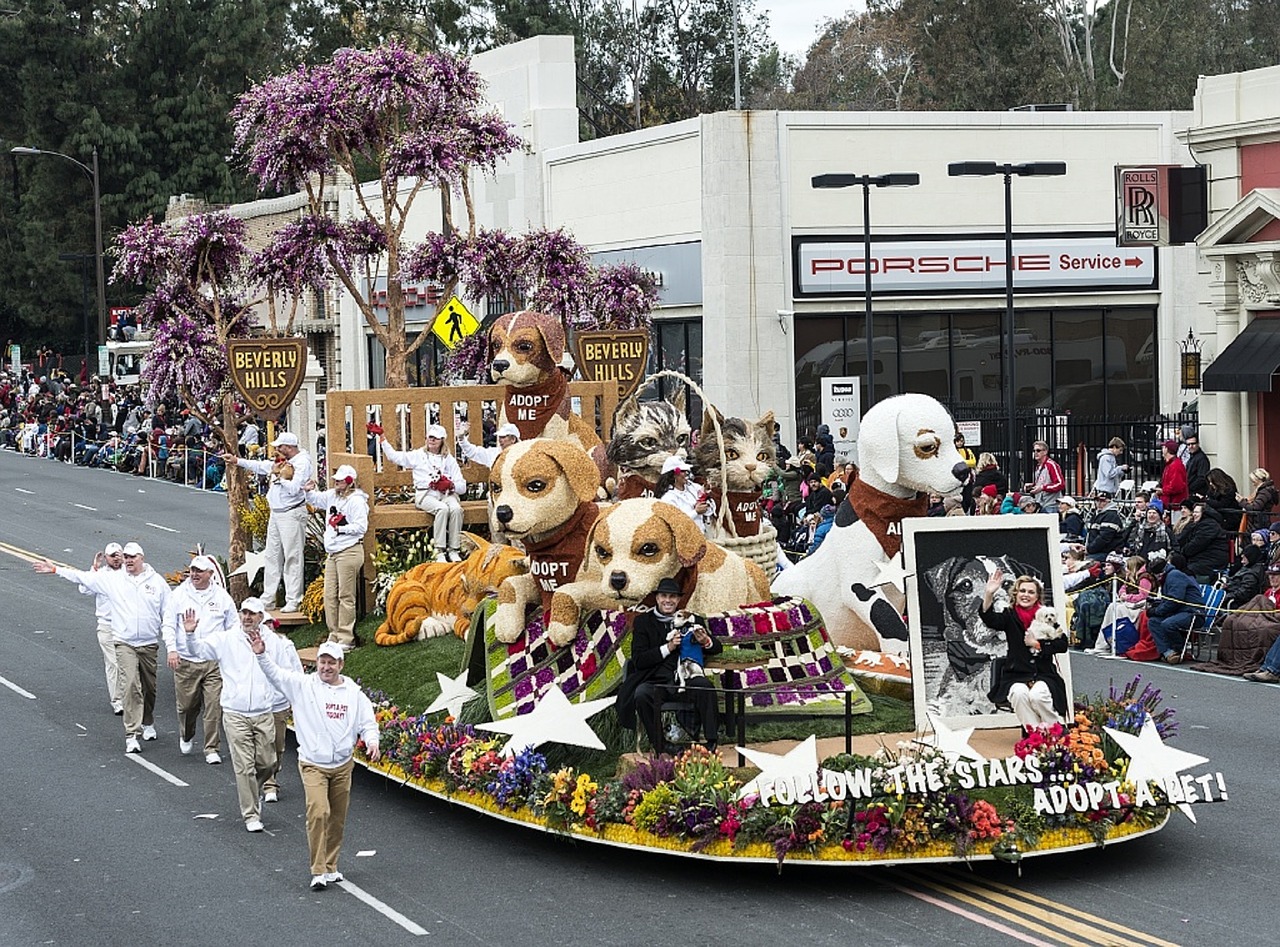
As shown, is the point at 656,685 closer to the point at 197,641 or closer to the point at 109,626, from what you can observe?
the point at 197,641

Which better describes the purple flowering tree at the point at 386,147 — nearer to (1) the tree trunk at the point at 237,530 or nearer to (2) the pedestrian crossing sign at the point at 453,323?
(2) the pedestrian crossing sign at the point at 453,323

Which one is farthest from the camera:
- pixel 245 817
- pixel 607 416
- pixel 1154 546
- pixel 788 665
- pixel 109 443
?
pixel 109 443

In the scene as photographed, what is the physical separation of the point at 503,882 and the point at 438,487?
627 cm

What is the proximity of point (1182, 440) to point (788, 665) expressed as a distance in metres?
16.9

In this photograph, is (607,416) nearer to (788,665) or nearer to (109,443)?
(788,665)

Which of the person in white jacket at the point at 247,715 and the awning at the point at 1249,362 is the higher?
the awning at the point at 1249,362

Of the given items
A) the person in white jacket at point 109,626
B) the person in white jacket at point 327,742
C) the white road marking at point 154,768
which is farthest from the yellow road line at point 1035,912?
the person in white jacket at point 109,626

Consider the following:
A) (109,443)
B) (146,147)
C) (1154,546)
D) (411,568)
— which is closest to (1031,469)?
(1154,546)

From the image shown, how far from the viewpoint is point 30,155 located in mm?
71625

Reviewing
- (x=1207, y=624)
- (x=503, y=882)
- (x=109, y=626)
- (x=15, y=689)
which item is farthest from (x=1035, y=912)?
(x=15, y=689)

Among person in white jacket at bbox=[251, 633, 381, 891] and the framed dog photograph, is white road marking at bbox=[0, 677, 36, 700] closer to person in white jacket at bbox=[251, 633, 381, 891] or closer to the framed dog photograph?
person in white jacket at bbox=[251, 633, 381, 891]

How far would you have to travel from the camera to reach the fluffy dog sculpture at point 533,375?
17156 millimetres

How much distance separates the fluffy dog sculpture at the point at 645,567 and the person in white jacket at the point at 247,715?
2275 millimetres

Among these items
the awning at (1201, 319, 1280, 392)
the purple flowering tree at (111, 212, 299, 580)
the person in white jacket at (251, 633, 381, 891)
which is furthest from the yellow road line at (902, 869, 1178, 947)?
the awning at (1201, 319, 1280, 392)
